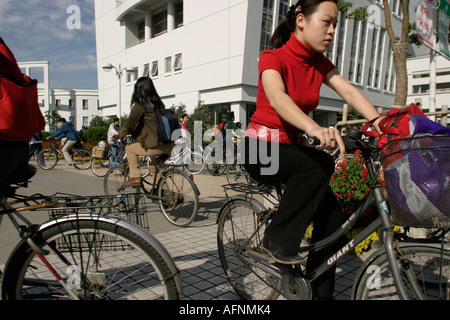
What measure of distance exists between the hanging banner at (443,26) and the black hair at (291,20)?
527 centimetres

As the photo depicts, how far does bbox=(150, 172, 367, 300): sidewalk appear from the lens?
277 cm

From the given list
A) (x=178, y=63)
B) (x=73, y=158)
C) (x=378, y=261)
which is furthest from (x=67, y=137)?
(x=178, y=63)

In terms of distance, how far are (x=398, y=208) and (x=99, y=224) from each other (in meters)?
1.48

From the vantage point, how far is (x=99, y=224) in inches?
68.7

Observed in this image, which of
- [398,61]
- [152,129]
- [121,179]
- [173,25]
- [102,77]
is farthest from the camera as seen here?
[102,77]

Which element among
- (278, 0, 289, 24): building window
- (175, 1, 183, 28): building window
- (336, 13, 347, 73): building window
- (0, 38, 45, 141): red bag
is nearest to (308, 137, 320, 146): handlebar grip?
(0, 38, 45, 141): red bag

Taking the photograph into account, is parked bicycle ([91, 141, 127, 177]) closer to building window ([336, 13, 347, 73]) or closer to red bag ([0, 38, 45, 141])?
red bag ([0, 38, 45, 141])

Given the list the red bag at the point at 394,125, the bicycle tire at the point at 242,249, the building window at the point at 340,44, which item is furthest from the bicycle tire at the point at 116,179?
the building window at the point at 340,44

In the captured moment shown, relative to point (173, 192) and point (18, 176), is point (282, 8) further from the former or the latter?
point (18, 176)

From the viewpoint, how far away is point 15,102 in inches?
69.7

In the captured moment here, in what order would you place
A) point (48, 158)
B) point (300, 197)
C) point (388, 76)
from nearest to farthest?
point (300, 197)
point (48, 158)
point (388, 76)

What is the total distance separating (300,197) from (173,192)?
315 cm

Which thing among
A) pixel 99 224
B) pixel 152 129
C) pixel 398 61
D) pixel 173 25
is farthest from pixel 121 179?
pixel 173 25
